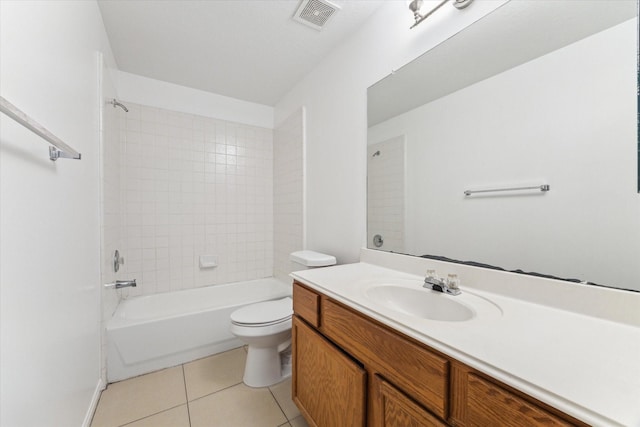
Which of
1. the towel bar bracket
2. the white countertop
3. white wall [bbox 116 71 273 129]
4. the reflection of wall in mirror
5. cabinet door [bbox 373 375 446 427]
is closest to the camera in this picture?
the white countertop

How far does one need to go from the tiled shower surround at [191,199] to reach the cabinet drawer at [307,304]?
64.5 inches

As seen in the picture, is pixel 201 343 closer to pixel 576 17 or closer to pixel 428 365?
pixel 428 365

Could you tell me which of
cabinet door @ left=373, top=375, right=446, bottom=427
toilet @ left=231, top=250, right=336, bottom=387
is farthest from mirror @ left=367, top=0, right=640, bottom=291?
toilet @ left=231, top=250, right=336, bottom=387

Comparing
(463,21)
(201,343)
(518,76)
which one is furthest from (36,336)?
(463,21)

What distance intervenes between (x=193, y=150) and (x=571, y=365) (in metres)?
2.86

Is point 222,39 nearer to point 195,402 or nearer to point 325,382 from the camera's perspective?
point 325,382

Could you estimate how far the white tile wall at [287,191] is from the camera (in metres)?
2.35

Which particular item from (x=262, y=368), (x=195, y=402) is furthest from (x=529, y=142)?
(x=195, y=402)

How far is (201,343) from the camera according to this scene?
1.94m

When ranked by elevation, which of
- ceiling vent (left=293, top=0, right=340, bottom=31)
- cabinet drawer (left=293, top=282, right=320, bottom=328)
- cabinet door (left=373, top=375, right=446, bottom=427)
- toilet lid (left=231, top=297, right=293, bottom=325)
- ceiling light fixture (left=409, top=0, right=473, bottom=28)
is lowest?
toilet lid (left=231, top=297, right=293, bottom=325)

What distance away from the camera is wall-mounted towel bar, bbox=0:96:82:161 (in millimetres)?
542

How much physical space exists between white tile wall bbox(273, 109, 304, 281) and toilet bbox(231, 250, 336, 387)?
69cm

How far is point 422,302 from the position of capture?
1.04 metres

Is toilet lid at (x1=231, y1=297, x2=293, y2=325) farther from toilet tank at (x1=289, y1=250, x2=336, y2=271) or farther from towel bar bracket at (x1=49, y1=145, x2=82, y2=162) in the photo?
towel bar bracket at (x1=49, y1=145, x2=82, y2=162)
